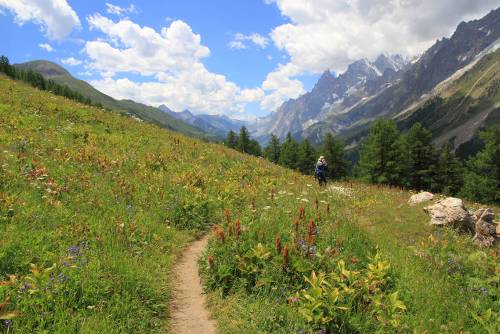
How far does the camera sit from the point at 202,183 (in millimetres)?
14945

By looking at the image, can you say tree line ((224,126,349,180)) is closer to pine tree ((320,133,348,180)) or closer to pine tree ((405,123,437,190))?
pine tree ((320,133,348,180))

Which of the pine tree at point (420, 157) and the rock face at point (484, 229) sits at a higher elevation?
the pine tree at point (420, 157)

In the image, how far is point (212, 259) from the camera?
761cm

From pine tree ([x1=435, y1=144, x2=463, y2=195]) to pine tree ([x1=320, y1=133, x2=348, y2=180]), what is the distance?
16.3m

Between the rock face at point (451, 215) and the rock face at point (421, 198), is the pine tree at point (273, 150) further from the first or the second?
the rock face at point (451, 215)

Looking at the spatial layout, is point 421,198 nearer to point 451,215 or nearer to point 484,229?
point 451,215

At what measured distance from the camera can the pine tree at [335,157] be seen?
61.6 metres

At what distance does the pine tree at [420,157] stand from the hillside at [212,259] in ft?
129

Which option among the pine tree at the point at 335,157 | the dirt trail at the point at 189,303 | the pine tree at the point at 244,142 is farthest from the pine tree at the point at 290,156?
the dirt trail at the point at 189,303

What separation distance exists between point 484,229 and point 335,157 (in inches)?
2047

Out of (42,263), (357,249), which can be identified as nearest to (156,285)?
(42,263)

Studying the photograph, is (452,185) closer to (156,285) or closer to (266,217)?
(266,217)

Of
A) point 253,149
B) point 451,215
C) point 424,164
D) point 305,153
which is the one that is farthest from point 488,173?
point 253,149

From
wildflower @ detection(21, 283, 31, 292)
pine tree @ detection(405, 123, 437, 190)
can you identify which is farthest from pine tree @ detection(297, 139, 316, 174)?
wildflower @ detection(21, 283, 31, 292)
